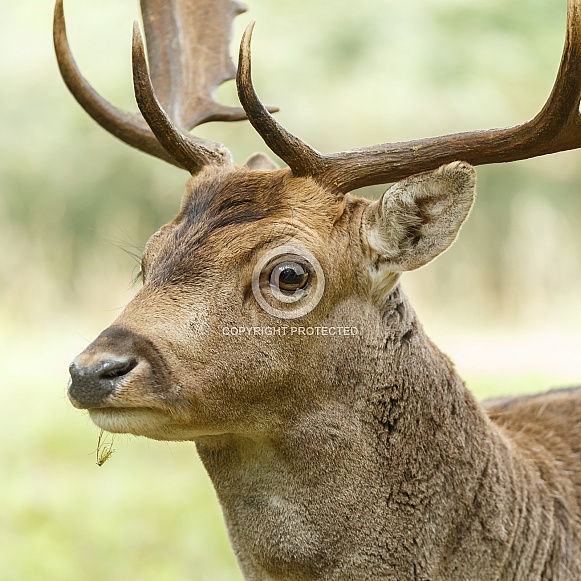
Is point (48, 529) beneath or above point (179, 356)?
beneath

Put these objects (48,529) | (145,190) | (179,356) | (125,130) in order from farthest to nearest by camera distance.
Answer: (145,190)
(48,529)
(125,130)
(179,356)

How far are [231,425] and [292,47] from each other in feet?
66.5

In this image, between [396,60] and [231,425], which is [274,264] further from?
[396,60]

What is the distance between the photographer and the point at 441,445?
429 cm

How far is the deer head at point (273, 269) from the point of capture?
152 inches

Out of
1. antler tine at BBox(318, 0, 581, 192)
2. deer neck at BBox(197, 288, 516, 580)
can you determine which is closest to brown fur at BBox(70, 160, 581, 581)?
deer neck at BBox(197, 288, 516, 580)

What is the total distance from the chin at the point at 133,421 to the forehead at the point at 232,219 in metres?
0.51

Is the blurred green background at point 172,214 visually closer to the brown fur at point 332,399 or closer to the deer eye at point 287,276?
the brown fur at point 332,399

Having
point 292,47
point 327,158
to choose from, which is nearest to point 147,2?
point 327,158

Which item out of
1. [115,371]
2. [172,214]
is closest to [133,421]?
[115,371]

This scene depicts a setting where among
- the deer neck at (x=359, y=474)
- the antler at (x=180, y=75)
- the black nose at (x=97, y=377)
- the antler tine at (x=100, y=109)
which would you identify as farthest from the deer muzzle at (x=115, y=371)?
the antler tine at (x=100, y=109)

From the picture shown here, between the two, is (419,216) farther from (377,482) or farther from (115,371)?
(115,371)

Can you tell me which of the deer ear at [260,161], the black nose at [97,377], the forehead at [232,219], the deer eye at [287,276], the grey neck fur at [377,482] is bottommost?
the grey neck fur at [377,482]

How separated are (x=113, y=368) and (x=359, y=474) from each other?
1.07 meters
